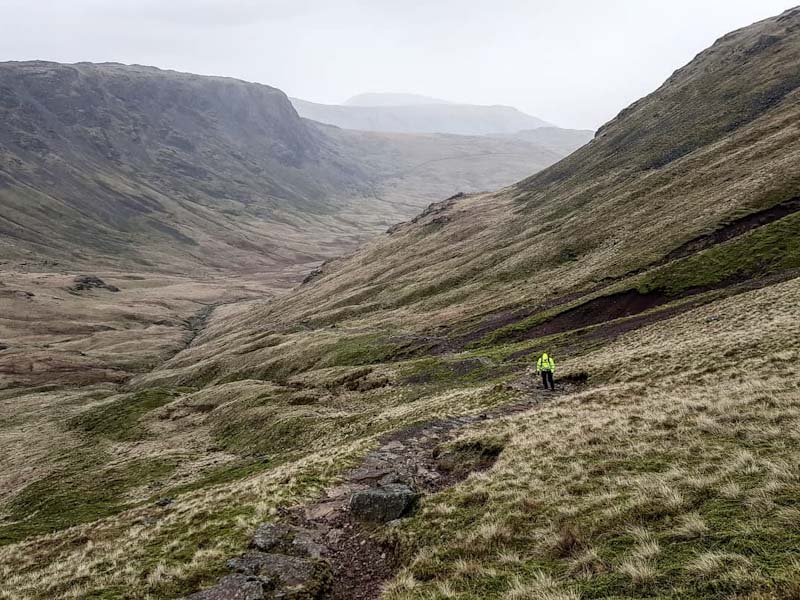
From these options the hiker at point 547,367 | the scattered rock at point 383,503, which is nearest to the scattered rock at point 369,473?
the scattered rock at point 383,503

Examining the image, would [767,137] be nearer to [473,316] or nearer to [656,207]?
[656,207]

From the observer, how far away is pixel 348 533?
58.5ft

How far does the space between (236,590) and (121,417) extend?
6371 centimetres

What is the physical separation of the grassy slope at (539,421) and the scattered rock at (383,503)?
100 cm

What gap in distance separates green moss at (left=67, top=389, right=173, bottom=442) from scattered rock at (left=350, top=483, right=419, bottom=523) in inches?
2011

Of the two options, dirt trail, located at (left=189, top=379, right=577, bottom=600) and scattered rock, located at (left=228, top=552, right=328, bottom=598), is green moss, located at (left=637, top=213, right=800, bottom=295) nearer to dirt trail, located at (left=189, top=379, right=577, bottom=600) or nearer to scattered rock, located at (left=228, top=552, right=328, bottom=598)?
dirt trail, located at (left=189, top=379, right=577, bottom=600)

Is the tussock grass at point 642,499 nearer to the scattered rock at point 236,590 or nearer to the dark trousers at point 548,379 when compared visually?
the scattered rock at point 236,590

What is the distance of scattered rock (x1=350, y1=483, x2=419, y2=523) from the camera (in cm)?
1811

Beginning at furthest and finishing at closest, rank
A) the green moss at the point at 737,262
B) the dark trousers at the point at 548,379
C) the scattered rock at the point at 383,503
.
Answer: the green moss at the point at 737,262
the dark trousers at the point at 548,379
the scattered rock at the point at 383,503

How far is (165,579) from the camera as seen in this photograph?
16297mm

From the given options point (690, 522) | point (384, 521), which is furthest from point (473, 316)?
point (690, 522)

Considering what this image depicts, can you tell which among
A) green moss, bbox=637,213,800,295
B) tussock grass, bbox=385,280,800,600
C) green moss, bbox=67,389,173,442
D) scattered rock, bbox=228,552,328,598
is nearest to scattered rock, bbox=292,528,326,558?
scattered rock, bbox=228,552,328,598

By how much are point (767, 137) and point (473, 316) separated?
6022 cm

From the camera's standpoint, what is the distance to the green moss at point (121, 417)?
2442 inches
